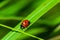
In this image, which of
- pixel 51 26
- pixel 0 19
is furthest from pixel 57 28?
pixel 0 19

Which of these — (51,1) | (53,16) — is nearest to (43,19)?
(53,16)

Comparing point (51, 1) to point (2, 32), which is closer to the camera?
point (51, 1)

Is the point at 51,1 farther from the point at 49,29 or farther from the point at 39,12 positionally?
the point at 49,29

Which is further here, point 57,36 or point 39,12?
point 57,36

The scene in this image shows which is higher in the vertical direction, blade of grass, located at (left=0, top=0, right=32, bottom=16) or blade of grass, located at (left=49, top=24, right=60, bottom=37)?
blade of grass, located at (left=0, top=0, right=32, bottom=16)

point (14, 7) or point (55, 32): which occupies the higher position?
point (14, 7)

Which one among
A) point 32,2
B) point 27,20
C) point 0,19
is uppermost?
point 32,2

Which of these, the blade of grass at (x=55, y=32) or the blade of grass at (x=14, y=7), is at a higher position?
the blade of grass at (x=14, y=7)

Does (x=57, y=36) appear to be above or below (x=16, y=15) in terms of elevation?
below

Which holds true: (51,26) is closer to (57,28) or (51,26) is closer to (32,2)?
(57,28)
